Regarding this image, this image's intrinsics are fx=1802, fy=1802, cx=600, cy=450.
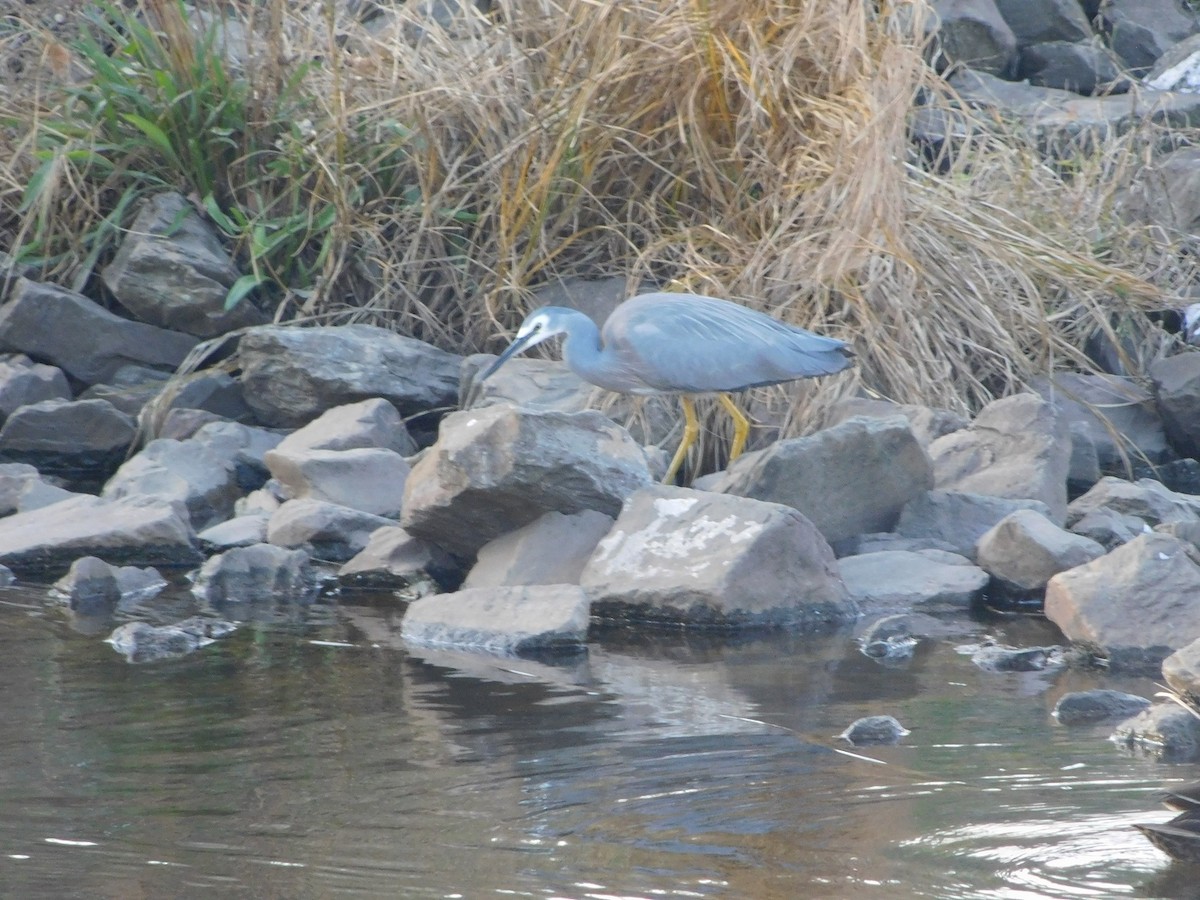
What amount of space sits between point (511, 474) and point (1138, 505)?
7.26 ft

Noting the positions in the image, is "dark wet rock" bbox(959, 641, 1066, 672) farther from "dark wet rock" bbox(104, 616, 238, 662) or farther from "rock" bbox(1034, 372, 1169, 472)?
"rock" bbox(1034, 372, 1169, 472)

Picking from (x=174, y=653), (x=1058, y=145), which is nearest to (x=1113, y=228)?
(x=1058, y=145)

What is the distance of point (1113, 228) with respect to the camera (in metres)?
8.00

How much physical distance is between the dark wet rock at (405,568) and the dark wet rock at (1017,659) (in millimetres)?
1629

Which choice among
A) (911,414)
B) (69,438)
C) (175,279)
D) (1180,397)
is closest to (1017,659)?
(911,414)

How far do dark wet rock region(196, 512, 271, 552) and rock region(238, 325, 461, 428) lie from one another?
3.80 feet

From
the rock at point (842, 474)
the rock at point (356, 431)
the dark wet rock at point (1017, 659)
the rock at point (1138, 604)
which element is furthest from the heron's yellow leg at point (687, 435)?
the rock at point (1138, 604)

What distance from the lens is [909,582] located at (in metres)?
5.11

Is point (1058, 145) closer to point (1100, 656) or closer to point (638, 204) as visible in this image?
point (638, 204)

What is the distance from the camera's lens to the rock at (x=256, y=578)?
5.20 m

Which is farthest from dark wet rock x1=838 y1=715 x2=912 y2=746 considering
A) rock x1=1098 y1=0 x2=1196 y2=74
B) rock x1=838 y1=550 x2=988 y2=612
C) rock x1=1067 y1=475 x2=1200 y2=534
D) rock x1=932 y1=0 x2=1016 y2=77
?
rock x1=1098 y1=0 x2=1196 y2=74

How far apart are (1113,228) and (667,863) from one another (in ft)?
19.2

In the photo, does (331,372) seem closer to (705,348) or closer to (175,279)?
(175,279)

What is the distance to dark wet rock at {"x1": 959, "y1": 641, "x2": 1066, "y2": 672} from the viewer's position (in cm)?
444
